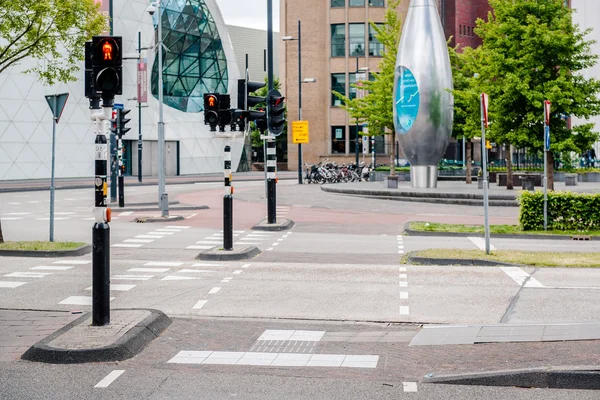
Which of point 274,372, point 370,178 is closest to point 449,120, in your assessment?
point 370,178

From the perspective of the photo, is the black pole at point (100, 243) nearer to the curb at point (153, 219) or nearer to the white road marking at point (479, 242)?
the white road marking at point (479, 242)

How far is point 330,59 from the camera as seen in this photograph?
252ft

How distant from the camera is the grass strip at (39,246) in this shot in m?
16.8

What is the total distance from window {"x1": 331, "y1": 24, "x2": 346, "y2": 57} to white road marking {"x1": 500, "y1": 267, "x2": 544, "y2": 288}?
208 ft

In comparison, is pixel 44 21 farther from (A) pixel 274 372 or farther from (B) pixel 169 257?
(A) pixel 274 372

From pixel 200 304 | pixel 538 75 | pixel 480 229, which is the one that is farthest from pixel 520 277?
pixel 538 75

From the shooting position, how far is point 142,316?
30.9ft

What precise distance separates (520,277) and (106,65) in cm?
763

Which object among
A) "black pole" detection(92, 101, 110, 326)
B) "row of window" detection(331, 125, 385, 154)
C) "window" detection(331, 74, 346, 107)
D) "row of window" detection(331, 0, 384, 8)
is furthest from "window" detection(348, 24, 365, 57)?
"black pole" detection(92, 101, 110, 326)

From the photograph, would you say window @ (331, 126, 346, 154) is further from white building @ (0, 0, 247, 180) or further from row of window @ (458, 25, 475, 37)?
row of window @ (458, 25, 475, 37)

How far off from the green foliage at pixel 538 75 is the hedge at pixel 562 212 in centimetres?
874

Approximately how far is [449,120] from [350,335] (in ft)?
103

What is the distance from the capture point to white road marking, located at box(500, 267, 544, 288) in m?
12.8

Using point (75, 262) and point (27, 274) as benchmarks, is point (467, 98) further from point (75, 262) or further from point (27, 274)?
point (27, 274)
